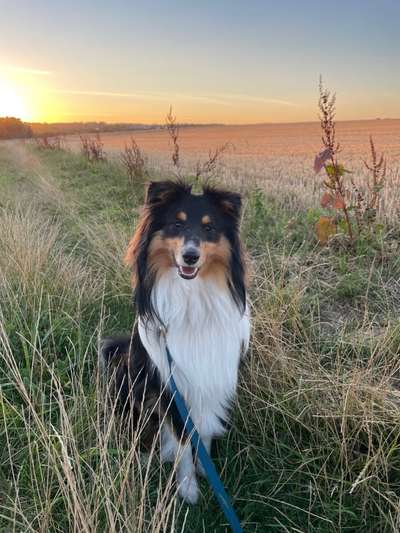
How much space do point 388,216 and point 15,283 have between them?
4.35 meters

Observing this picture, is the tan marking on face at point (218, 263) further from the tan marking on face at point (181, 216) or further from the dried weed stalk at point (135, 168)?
the dried weed stalk at point (135, 168)

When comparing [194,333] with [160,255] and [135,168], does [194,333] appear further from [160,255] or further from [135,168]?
[135,168]

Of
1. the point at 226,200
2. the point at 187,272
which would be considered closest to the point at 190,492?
the point at 187,272

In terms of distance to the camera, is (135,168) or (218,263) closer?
(218,263)

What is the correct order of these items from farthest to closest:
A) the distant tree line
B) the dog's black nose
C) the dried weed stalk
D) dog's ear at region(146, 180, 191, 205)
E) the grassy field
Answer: the distant tree line → the dried weed stalk → dog's ear at region(146, 180, 191, 205) → the dog's black nose → the grassy field

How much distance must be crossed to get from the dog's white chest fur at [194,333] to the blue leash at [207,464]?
68mm

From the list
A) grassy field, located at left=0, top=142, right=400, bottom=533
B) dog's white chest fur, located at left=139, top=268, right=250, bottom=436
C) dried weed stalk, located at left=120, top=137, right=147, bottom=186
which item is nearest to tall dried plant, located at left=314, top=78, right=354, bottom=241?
grassy field, located at left=0, top=142, right=400, bottom=533

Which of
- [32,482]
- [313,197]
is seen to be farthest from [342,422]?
[313,197]

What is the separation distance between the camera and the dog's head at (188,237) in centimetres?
243

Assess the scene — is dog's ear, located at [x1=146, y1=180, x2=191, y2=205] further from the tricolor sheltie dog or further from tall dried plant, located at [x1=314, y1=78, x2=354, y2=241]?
tall dried plant, located at [x1=314, y1=78, x2=354, y2=241]

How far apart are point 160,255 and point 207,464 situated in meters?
1.15

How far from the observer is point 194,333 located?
98.0 inches

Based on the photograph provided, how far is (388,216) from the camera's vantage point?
17.5 ft

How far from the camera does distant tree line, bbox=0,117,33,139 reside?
54316 mm
